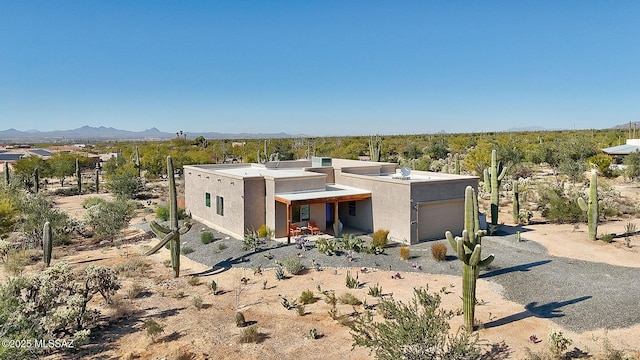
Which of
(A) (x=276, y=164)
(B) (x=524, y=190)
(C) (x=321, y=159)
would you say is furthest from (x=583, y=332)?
(B) (x=524, y=190)

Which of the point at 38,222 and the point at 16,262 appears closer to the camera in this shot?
the point at 16,262

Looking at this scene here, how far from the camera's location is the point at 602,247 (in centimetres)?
1939

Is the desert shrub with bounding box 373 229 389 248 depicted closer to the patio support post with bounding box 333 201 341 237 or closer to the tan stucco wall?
the patio support post with bounding box 333 201 341 237

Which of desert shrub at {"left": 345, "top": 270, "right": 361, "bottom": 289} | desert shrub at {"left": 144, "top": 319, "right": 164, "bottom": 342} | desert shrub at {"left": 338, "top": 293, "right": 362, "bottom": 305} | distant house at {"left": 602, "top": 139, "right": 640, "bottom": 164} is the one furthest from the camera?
distant house at {"left": 602, "top": 139, "right": 640, "bottom": 164}

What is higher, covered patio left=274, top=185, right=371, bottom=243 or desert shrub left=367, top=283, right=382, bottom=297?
covered patio left=274, top=185, right=371, bottom=243

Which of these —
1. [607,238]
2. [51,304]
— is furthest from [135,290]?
[607,238]

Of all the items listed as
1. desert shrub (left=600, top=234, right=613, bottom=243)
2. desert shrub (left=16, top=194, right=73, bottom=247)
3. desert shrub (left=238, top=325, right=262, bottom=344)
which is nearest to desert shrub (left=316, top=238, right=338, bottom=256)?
desert shrub (left=238, top=325, right=262, bottom=344)

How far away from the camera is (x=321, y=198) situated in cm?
2092

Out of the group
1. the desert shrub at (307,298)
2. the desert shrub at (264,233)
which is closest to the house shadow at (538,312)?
the desert shrub at (307,298)

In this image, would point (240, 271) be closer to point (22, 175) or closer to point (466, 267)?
point (466, 267)

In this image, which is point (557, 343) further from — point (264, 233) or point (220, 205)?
point (220, 205)

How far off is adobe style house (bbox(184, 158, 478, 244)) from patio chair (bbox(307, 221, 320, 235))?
25 centimetres

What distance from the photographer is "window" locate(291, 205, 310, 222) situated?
2203 cm

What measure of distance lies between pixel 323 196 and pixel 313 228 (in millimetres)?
1770
